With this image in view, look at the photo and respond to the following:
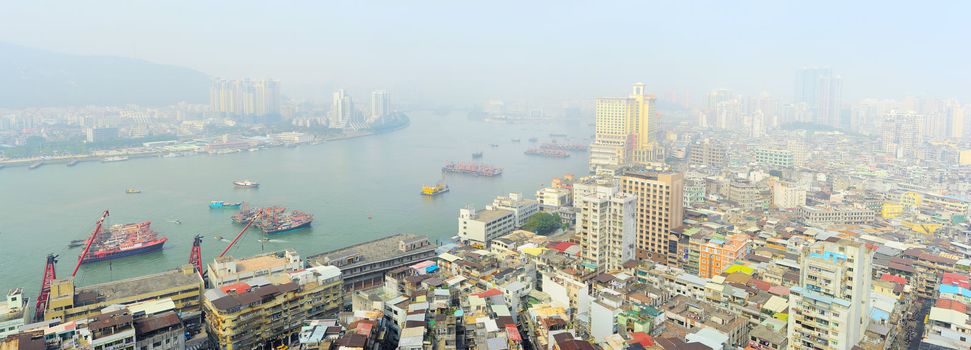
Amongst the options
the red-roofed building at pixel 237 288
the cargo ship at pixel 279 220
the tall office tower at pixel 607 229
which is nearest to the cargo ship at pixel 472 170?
the cargo ship at pixel 279 220

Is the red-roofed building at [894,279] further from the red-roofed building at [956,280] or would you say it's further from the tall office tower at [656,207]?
the tall office tower at [656,207]

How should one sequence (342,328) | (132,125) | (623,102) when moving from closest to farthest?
1. (342,328)
2. (623,102)
3. (132,125)

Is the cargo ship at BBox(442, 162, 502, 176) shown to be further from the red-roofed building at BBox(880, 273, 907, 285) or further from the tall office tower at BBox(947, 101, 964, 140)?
the tall office tower at BBox(947, 101, 964, 140)

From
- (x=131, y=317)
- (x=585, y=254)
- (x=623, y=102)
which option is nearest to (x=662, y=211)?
(x=585, y=254)

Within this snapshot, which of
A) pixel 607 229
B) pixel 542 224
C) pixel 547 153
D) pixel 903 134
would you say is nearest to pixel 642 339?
pixel 607 229

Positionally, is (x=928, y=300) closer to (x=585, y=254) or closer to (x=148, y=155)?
(x=585, y=254)
